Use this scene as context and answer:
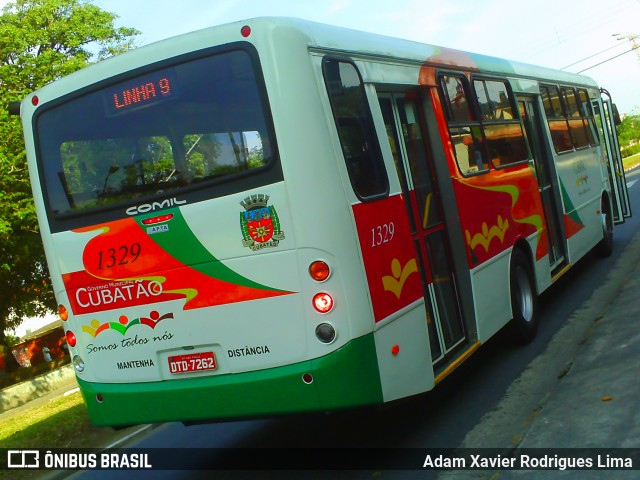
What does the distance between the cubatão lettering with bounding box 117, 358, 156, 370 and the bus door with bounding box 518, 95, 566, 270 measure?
21.1 feet

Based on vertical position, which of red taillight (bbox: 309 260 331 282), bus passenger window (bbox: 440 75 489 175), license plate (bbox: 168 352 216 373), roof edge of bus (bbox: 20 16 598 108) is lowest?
license plate (bbox: 168 352 216 373)

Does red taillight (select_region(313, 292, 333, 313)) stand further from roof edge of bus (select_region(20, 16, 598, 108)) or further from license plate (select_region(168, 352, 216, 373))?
roof edge of bus (select_region(20, 16, 598, 108))

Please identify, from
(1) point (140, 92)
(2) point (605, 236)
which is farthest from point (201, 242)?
(2) point (605, 236)

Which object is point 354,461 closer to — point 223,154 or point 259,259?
point 259,259

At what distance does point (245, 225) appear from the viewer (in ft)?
19.7

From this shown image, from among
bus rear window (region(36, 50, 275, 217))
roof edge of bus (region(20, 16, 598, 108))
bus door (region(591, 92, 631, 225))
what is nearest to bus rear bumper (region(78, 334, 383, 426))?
bus rear window (region(36, 50, 275, 217))

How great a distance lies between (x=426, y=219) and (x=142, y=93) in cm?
263

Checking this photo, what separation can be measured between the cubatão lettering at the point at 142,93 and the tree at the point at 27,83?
1760cm

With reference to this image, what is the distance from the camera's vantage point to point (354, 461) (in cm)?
678

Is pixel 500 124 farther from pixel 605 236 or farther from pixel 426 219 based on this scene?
pixel 605 236

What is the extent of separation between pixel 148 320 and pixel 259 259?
1.06 metres

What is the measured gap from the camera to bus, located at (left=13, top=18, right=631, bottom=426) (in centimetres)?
587

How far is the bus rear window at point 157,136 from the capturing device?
6027 millimetres

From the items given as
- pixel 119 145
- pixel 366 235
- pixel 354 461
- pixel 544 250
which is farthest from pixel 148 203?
pixel 544 250
